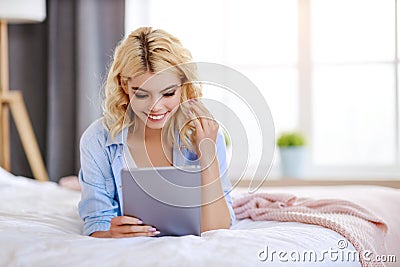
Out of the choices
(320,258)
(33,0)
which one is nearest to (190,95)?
(320,258)

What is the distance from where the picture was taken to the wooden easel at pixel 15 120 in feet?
11.4

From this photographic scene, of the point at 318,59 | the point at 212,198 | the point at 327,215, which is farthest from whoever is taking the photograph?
the point at 318,59

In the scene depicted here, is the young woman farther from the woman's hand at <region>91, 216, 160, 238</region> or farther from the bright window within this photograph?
Result: the bright window

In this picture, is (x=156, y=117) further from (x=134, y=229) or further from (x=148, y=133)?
(x=134, y=229)

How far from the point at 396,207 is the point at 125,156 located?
3.07 ft

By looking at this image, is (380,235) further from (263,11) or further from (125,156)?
(263,11)

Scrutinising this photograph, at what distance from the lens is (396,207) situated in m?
2.27

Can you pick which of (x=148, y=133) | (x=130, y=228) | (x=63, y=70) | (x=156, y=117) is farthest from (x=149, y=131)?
(x=63, y=70)

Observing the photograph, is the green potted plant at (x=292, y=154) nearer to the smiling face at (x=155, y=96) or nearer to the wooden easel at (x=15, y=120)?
the wooden easel at (x=15, y=120)

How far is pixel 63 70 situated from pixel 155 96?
211 cm

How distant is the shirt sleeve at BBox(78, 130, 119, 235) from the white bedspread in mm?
82

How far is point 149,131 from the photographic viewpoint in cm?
189

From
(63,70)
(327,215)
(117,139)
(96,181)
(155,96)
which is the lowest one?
(327,215)

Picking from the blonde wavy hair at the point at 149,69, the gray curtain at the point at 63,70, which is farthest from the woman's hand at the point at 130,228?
the gray curtain at the point at 63,70
